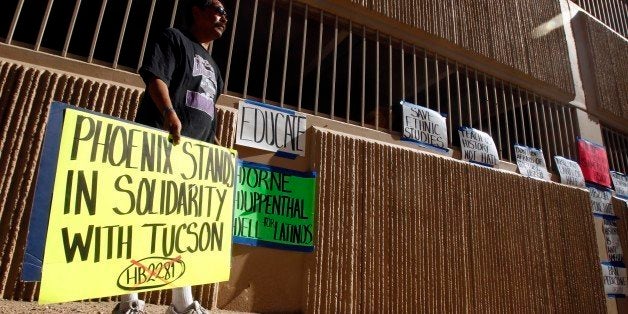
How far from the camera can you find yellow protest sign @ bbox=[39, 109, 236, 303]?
4.44ft

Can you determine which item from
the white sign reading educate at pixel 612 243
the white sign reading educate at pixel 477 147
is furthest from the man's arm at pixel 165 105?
the white sign reading educate at pixel 612 243

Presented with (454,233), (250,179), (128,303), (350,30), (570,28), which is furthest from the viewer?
(570,28)

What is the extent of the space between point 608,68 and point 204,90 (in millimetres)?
7800

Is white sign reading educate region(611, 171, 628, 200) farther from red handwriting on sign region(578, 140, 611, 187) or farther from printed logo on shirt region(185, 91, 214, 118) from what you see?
printed logo on shirt region(185, 91, 214, 118)

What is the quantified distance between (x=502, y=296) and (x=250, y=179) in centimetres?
301

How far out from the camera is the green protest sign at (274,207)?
302 centimetres

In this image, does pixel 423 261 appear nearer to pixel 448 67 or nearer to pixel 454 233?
pixel 454 233

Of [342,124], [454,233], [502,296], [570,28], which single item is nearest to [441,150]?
[454,233]

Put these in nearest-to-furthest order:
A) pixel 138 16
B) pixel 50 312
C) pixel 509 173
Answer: pixel 50 312
pixel 509 173
pixel 138 16

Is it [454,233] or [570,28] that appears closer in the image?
[454,233]

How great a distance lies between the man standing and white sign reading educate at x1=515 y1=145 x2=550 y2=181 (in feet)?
14.5

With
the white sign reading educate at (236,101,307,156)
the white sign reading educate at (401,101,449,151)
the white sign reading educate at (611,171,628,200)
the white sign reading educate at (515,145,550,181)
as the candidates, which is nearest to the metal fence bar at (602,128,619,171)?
the white sign reading educate at (611,171,628,200)

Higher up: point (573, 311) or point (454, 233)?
point (454, 233)

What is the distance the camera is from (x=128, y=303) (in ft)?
5.32
